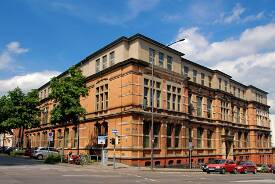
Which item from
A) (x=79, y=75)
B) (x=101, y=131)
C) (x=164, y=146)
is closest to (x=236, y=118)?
(x=164, y=146)

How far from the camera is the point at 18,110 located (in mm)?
54625

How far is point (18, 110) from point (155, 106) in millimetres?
26796

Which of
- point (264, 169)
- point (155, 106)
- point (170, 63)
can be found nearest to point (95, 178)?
point (155, 106)

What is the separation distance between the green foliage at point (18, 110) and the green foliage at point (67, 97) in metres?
18.0

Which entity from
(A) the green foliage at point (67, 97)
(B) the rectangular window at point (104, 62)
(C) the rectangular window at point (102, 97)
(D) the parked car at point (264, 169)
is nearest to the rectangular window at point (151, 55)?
(B) the rectangular window at point (104, 62)

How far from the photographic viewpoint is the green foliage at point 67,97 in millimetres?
37875

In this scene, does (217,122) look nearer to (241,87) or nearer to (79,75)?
(241,87)

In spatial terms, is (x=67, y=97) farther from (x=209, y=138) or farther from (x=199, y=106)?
(x=209, y=138)

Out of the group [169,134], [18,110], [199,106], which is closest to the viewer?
[169,134]

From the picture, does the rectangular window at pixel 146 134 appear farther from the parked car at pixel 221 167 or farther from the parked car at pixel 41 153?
the parked car at pixel 41 153

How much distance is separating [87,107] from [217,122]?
1935 cm

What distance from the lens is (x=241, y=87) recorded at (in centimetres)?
6100

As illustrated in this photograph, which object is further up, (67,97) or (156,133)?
(67,97)

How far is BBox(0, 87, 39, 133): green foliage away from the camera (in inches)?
2117
